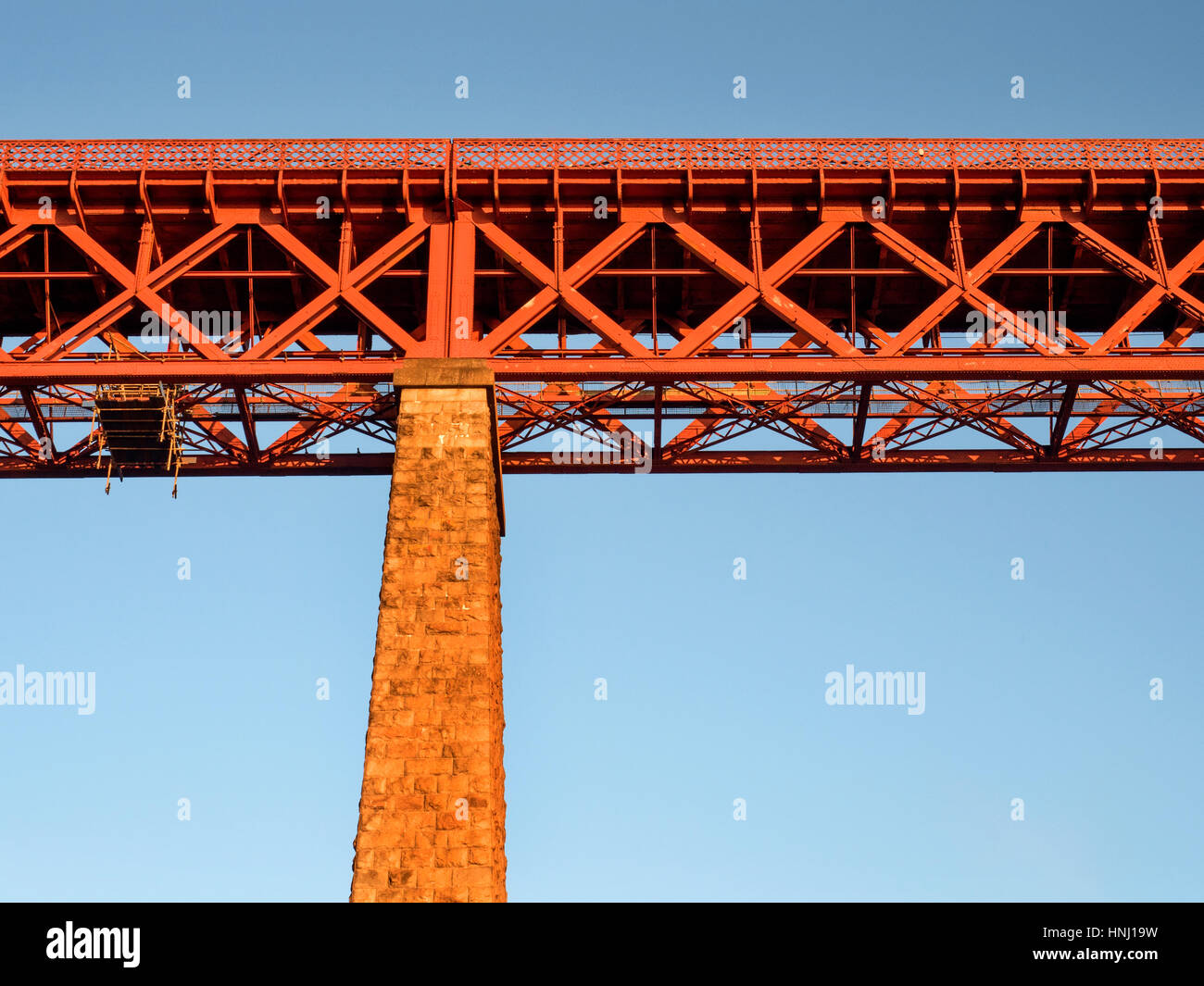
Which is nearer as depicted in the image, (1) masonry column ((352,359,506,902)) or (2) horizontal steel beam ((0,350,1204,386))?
(1) masonry column ((352,359,506,902))

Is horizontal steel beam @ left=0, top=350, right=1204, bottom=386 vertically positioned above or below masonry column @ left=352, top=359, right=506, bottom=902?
above

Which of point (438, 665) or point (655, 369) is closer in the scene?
point (438, 665)

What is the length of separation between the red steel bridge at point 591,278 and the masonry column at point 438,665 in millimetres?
1119

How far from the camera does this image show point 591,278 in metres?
26.6

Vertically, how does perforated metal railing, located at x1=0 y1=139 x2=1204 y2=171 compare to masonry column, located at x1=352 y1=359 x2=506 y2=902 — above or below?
above

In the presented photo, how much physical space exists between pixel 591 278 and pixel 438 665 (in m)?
7.79

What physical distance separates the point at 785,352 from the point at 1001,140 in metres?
5.24

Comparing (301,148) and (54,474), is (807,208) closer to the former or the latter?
(301,148)

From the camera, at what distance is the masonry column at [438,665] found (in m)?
20.3

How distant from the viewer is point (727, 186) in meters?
26.2

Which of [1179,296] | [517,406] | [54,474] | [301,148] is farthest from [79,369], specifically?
[1179,296]

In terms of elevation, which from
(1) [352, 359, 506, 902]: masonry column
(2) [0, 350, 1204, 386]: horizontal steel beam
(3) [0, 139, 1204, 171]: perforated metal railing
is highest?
(3) [0, 139, 1204, 171]: perforated metal railing

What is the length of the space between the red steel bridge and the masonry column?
112 centimetres

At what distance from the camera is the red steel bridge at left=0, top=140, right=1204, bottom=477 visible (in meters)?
24.9
